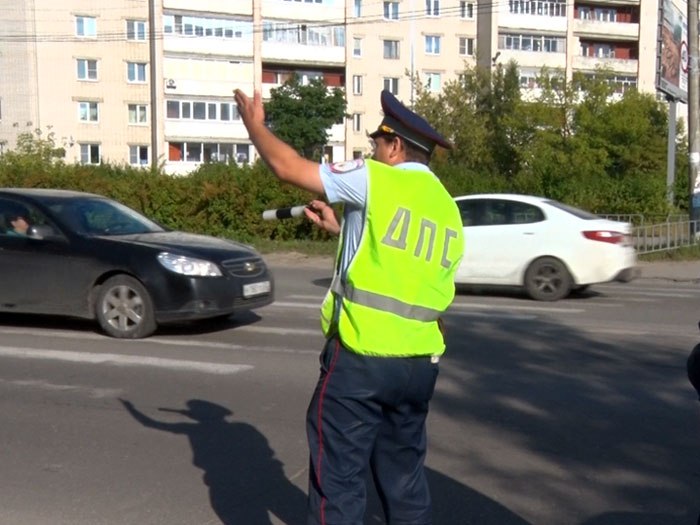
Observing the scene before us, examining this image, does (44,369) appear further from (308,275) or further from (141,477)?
(308,275)

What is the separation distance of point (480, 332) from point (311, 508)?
771 cm

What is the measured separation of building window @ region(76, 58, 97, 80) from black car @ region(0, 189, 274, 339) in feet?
Result: 170

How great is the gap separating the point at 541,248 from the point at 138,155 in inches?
2019

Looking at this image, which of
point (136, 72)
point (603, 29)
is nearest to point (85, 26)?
point (136, 72)

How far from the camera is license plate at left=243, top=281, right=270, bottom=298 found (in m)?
10.8

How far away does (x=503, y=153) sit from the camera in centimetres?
4466

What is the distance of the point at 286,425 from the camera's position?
6.86 m

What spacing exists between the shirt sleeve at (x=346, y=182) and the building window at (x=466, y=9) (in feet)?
220

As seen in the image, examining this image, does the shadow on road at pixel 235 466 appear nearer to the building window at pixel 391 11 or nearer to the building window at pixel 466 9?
the building window at pixel 391 11

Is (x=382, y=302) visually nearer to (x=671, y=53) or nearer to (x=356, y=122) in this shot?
(x=671, y=53)

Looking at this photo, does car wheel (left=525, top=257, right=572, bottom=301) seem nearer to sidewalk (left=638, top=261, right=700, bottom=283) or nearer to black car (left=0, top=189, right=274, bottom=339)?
black car (left=0, top=189, right=274, bottom=339)

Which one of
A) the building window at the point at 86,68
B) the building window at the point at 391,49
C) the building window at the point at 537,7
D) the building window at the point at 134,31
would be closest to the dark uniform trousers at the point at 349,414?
the building window at the point at 86,68

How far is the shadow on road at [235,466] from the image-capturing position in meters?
5.22

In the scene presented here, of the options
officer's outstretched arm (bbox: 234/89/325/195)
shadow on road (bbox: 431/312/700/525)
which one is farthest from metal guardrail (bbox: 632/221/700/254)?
→ officer's outstretched arm (bbox: 234/89/325/195)
